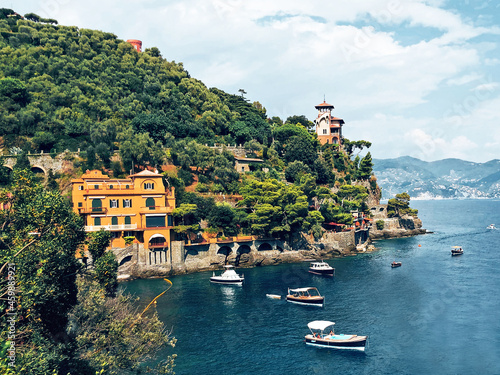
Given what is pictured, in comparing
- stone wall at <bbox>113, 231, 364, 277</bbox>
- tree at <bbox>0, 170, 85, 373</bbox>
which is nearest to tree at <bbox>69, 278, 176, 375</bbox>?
tree at <bbox>0, 170, 85, 373</bbox>

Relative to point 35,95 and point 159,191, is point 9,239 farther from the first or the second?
point 35,95

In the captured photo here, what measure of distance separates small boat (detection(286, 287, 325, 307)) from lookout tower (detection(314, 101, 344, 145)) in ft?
311

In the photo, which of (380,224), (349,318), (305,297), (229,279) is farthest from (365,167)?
(349,318)

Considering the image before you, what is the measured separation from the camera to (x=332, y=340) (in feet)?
154

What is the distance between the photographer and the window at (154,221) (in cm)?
7981

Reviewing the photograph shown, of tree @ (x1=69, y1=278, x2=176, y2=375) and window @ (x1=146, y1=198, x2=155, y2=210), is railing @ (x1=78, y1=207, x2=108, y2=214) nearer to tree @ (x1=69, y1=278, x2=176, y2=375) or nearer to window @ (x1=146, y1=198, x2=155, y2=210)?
window @ (x1=146, y1=198, x2=155, y2=210)

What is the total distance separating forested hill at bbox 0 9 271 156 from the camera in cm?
10331

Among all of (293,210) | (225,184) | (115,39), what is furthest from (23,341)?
(115,39)

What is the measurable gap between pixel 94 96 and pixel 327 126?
269 feet

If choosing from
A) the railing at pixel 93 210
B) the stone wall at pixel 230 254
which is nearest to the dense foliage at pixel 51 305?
the stone wall at pixel 230 254

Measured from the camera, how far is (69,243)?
27.9 metres

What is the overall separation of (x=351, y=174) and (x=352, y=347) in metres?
99.4

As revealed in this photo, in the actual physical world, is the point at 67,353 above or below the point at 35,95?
below

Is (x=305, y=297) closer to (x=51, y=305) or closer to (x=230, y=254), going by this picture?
(x=230, y=254)
